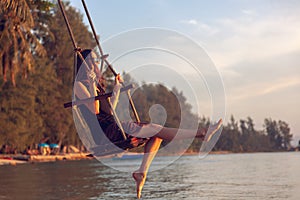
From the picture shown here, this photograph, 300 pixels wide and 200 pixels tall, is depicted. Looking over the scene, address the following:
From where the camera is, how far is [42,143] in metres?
61.2

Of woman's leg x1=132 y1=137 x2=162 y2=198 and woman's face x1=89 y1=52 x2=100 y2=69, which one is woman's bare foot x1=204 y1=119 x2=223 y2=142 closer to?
woman's leg x1=132 y1=137 x2=162 y2=198

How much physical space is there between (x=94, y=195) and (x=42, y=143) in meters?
44.9

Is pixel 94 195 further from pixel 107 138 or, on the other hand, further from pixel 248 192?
pixel 107 138

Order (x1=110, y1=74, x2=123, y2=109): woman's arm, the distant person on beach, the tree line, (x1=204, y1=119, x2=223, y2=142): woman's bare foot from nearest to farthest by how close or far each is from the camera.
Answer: (x1=204, y1=119, x2=223, y2=142): woman's bare foot
the distant person on beach
(x1=110, y1=74, x2=123, y2=109): woman's arm
the tree line

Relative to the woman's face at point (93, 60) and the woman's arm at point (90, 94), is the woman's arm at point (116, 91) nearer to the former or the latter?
the woman's arm at point (90, 94)

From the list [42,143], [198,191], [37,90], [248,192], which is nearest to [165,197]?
[198,191]

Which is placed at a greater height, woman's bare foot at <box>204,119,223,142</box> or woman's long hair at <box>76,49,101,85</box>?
woman's long hair at <box>76,49,101,85</box>

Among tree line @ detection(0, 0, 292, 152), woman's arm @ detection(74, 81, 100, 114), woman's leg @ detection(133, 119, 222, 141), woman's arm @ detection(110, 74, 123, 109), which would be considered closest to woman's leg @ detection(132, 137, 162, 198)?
woman's leg @ detection(133, 119, 222, 141)

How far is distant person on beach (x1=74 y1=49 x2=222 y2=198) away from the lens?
19.4ft

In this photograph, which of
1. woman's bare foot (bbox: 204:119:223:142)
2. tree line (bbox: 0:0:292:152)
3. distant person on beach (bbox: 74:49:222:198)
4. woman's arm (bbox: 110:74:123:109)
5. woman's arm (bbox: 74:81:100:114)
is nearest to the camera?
woman's bare foot (bbox: 204:119:223:142)

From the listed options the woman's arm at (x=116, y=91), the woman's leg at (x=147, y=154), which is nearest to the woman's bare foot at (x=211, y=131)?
the woman's leg at (x=147, y=154)

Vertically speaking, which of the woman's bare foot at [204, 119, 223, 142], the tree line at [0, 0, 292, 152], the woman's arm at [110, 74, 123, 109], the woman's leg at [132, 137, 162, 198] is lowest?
the woman's leg at [132, 137, 162, 198]

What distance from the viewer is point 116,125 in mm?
6152

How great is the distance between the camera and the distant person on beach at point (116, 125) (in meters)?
5.90
